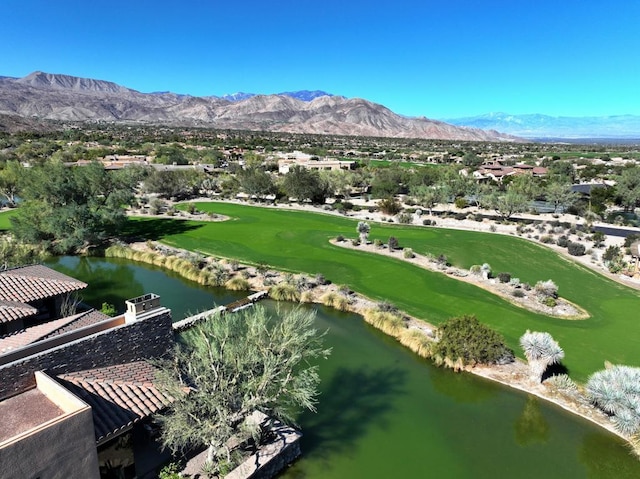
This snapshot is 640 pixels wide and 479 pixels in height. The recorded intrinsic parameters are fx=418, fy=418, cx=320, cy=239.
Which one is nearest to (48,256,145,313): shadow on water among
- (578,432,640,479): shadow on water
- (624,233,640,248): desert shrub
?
(578,432,640,479): shadow on water

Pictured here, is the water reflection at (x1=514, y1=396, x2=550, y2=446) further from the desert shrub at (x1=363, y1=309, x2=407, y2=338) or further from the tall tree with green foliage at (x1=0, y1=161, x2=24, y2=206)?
the tall tree with green foliage at (x1=0, y1=161, x2=24, y2=206)

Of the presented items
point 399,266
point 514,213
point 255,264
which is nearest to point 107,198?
point 255,264

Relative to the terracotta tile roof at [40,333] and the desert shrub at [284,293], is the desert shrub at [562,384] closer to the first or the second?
the desert shrub at [284,293]

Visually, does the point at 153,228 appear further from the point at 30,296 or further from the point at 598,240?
the point at 598,240

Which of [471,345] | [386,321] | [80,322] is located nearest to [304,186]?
[386,321]

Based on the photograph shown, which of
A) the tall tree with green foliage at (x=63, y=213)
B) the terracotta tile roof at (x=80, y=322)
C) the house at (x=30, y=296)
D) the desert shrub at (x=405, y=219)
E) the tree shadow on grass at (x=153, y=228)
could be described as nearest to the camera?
the terracotta tile roof at (x=80, y=322)

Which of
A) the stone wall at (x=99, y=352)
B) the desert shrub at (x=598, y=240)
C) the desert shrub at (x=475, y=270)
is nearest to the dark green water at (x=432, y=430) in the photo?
the stone wall at (x=99, y=352)

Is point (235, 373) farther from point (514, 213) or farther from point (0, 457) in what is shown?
point (514, 213)
